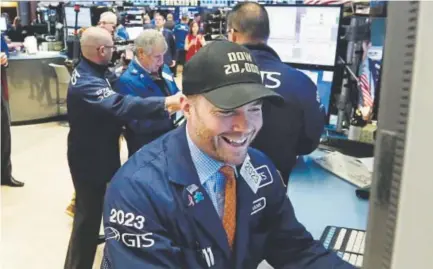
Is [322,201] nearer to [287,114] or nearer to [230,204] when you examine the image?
[287,114]

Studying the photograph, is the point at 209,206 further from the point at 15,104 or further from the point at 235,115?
the point at 15,104

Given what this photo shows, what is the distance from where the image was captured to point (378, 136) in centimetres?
52

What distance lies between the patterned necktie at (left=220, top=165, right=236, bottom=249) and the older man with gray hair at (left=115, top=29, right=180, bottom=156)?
1898mm

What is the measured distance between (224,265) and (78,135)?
1951mm

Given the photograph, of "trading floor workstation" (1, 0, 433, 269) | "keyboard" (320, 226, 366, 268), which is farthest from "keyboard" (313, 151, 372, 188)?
"keyboard" (320, 226, 366, 268)

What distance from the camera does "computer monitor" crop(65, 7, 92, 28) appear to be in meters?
8.40

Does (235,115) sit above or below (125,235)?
above

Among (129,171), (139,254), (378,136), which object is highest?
(378,136)

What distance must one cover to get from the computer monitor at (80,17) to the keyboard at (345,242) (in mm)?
7293

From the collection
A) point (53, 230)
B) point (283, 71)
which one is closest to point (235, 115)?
point (283, 71)

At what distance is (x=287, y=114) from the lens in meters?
2.24

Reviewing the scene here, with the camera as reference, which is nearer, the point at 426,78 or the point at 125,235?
the point at 426,78

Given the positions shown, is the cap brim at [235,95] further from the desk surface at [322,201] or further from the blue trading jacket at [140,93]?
the blue trading jacket at [140,93]


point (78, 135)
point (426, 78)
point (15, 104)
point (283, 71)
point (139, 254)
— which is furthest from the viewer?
point (15, 104)
